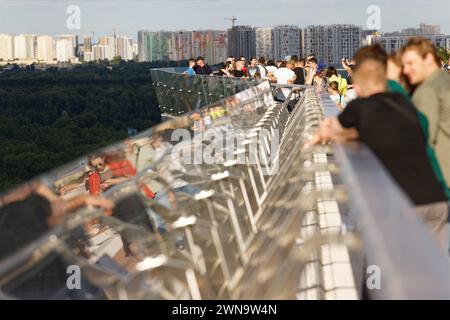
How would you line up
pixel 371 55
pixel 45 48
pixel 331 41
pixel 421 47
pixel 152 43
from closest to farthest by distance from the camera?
pixel 371 55
pixel 421 47
pixel 331 41
pixel 152 43
pixel 45 48

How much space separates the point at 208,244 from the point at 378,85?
800mm

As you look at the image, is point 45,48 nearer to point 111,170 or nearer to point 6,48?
point 6,48

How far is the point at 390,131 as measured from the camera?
10.4 ft

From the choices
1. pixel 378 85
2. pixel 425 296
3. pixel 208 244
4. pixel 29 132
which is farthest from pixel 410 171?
pixel 29 132

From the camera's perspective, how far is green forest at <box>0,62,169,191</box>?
85.6 metres

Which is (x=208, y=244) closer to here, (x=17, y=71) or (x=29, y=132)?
(x=29, y=132)

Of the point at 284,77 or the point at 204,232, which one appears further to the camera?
the point at 284,77

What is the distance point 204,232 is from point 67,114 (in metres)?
97.7

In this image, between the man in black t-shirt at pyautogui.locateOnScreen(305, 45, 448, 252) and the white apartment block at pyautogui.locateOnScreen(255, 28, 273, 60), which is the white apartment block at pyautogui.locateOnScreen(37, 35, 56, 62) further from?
the man in black t-shirt at pyautogui.locateOnScreen(305, 45, 448, 252)

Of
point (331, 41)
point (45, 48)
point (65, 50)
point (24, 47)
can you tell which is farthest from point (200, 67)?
point (24, 47)

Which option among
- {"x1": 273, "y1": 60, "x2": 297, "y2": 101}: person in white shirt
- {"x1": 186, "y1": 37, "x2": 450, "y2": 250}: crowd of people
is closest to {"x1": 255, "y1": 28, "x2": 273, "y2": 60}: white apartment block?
{"x1": 273, "y1": 60, "x2": 297, "y2": 101}: person in white shirt

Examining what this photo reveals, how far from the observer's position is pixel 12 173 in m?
87.6

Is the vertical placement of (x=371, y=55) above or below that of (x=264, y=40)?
above

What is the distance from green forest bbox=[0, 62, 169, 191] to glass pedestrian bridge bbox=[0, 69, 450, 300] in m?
68.9
